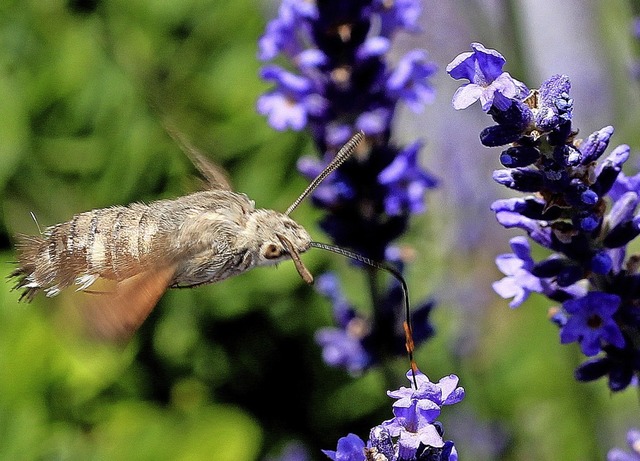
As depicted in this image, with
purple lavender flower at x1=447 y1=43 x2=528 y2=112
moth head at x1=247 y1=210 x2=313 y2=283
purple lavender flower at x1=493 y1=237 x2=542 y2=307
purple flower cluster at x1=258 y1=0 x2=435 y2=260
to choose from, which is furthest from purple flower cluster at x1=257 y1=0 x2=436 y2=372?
purple lavender flower at x1=447 y1=43 x2=528 y2=112

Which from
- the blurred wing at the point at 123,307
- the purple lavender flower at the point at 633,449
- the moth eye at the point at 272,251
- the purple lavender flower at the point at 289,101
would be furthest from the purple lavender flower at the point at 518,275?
the purple lavender flower at the point at 289,101

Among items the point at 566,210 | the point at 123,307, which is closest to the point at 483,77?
the point at 566,210

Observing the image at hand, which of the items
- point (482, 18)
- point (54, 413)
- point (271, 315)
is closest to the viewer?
point (482, 18)

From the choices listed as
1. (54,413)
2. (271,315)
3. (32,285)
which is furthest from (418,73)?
(54,413)

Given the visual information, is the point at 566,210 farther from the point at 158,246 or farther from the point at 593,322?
the point at 158,246

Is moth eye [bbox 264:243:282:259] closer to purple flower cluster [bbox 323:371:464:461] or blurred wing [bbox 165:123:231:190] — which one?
blurred wing [bbox 165:123:231:190]

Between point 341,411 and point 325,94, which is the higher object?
point 325,94

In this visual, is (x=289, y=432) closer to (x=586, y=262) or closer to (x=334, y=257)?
(x=334, y=257)
